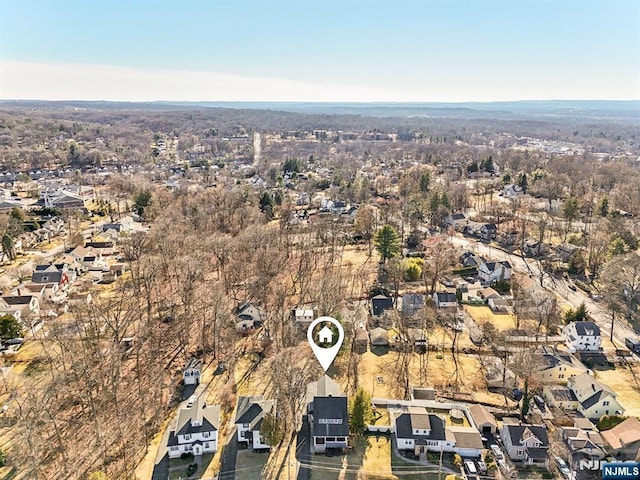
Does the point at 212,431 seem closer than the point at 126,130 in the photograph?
Yes

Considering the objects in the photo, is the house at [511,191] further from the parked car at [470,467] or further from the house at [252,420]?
the house at [252,420]

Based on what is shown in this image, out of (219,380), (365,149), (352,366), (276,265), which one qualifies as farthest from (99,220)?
(365,149)

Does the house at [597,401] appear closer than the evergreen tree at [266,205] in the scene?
Yes

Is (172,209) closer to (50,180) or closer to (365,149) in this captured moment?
(50,180)

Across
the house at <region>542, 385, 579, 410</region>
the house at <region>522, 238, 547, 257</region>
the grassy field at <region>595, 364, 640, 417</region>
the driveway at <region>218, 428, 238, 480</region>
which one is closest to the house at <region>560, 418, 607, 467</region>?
the house at <region>542, 385, 579, 410</region>

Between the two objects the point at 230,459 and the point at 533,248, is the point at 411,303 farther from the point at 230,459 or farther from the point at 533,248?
the point at 533,248

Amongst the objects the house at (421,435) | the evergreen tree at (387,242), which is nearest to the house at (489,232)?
the evergreen tree at (387,242)
